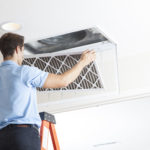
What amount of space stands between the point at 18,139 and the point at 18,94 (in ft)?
0.55

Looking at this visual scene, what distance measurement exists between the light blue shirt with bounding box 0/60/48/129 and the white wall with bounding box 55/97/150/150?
6.67ft

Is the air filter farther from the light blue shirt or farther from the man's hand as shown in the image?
the light blue shirt

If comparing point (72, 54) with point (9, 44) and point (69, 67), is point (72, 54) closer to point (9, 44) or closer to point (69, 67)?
point (69, 67)

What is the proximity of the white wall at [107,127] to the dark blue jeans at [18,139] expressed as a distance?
2.08 meters

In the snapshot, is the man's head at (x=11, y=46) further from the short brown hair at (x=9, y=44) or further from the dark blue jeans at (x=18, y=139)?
the dark blue jeans at (x=18, y=139)

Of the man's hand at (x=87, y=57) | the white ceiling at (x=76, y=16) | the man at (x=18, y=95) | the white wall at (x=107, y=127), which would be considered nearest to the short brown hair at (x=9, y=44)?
the man at (x=18, y=95)

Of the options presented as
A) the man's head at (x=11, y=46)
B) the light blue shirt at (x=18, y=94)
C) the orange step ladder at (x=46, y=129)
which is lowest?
the orange step ladder at (x=46, y=129)

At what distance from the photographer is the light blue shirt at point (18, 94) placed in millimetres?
1179

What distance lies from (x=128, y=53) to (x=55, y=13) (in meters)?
0.86

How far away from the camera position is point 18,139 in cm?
114

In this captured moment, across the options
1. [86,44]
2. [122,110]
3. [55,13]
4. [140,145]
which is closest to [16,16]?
[55,13]

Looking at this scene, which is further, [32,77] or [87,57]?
[87,57]

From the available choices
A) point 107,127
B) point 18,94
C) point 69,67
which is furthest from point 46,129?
point 107,127

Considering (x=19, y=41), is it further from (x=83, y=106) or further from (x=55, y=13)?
(x=83, y=106)
